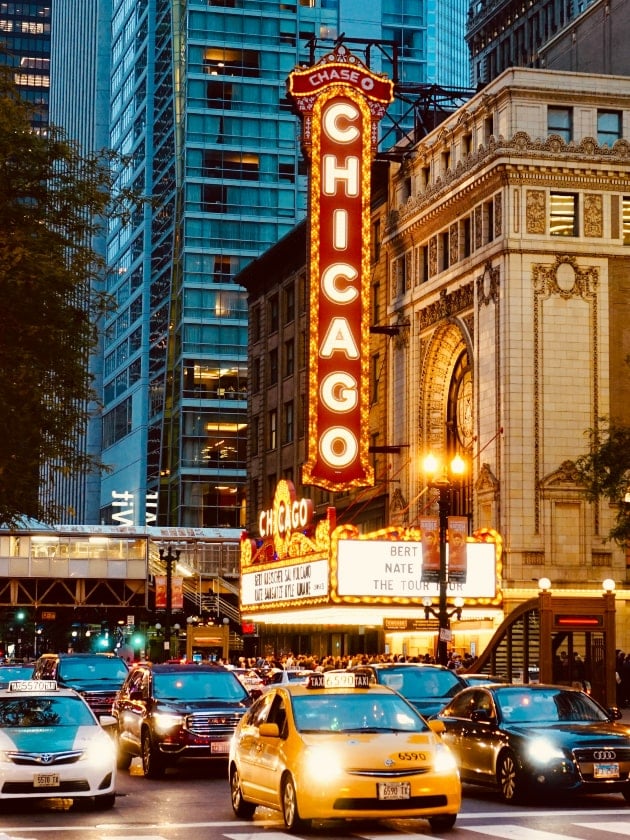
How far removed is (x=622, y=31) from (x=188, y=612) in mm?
50106

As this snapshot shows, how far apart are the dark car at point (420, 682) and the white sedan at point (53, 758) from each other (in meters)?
7.37

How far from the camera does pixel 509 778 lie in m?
21.6

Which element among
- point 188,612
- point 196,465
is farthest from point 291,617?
point 196,465

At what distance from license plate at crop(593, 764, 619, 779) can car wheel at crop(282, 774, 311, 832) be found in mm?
4937

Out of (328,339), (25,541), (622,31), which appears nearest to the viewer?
(328,339)

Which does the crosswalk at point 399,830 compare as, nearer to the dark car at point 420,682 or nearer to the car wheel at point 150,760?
the car wheel at point 150,760

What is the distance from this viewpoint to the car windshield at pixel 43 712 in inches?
878

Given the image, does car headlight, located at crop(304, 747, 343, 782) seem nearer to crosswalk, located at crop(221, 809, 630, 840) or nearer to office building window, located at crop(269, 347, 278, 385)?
crosswalk, located at crop(221, 809, 630, 840)

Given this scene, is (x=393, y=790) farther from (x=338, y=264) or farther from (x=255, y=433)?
(x=255, y=433)

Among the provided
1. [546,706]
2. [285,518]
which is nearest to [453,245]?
[285,518]

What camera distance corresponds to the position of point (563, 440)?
54.8 m

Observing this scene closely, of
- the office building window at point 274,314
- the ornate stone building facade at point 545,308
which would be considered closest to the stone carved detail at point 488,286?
the ornate stone building facade at point 545,308

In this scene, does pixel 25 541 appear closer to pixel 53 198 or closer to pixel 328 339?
pixel 328 339

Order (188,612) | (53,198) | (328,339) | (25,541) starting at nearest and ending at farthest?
(53,198)
(328,339)
(25,541)
(188,612)
